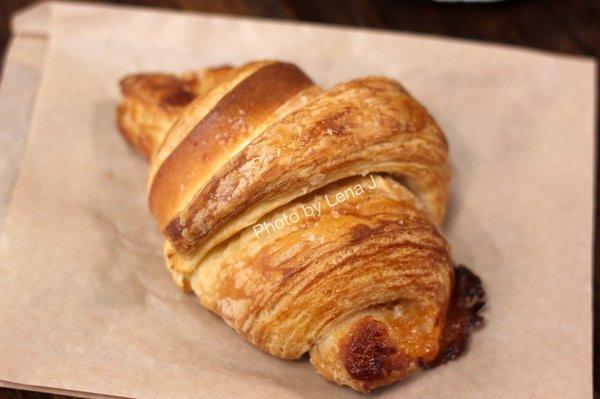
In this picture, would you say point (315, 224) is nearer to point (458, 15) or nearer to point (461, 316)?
point (461, 316)

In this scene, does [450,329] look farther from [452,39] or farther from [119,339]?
[452,39]

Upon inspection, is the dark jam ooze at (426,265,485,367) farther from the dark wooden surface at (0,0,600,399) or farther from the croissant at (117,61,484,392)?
the dark wooden surface at (0,0,600,399)

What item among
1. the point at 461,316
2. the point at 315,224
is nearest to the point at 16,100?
the point at 315,224

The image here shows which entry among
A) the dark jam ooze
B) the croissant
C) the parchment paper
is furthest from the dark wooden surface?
the dark jam ooze

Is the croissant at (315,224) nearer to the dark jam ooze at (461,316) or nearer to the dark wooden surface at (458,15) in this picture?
the dark jam ooze at (461,316)

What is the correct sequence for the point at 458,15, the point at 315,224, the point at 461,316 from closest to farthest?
the point at 315,224 → the point at 461,316 → the point at 458,15

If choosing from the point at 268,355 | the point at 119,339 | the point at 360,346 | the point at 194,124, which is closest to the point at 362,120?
the point at 194,124
